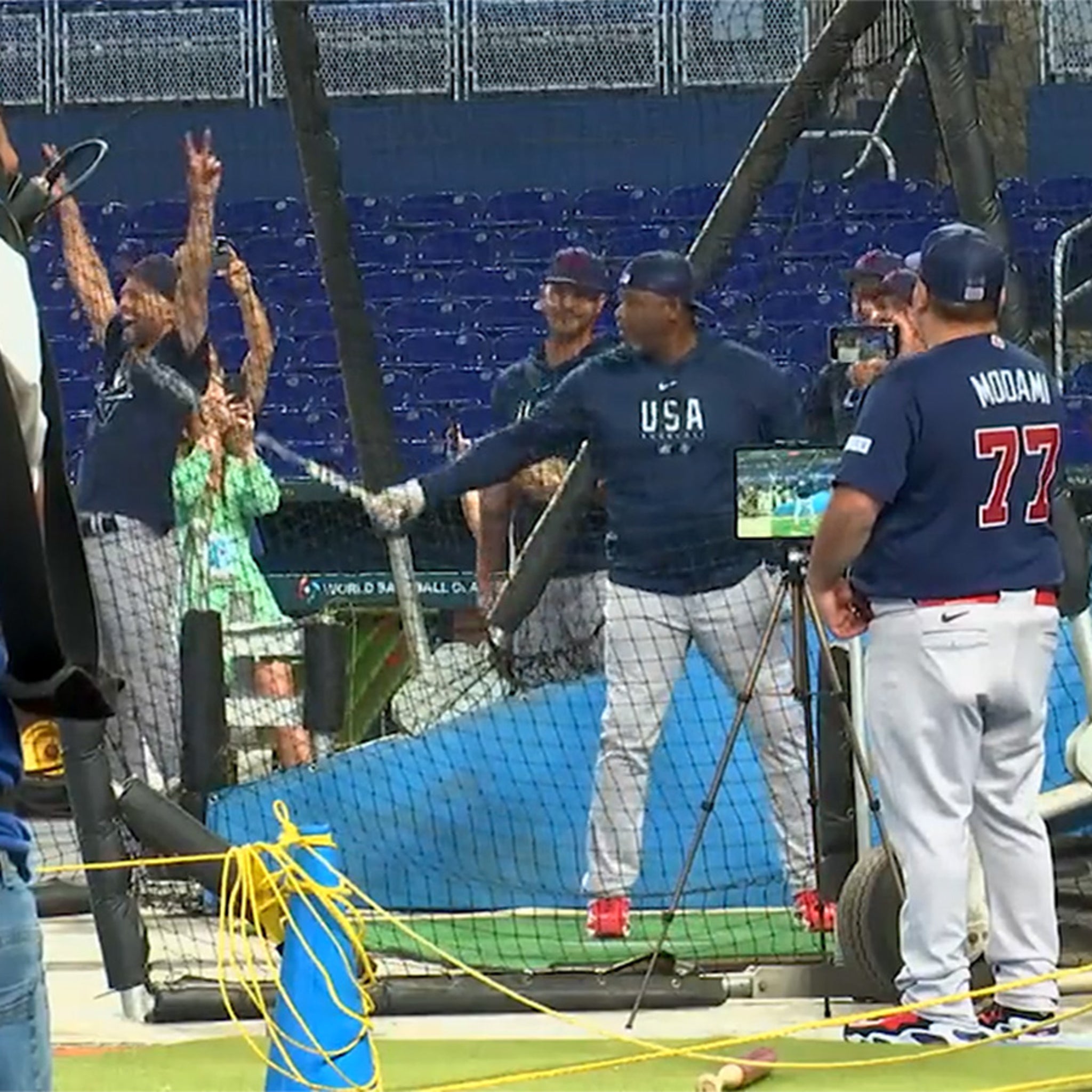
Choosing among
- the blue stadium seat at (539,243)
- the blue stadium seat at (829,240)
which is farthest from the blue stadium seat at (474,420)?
the blue stadium seat at (829,240)

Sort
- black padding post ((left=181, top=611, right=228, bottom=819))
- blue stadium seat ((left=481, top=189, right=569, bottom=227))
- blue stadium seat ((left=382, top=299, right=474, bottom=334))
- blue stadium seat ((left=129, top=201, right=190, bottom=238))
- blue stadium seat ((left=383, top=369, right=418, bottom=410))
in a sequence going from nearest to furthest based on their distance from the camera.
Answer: black padding post ((left=181, top=611, right=228, bottom=819)) < blue stadium seat ((left=383, top=369, right=418, bottom=410)) < blue stadium seat ((left=382, top=299, right=474, bottom=334)) < blue stadium seat ((left=481, top=189, right=569, bottom=227)) < blue stadium seat ((left=129, top=201, right=190, bottom=238))

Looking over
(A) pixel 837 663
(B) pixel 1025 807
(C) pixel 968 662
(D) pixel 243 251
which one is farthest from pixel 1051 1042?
(D) pixel 243 251

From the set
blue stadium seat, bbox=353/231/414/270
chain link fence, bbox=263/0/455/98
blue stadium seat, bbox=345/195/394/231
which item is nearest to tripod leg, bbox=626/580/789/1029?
blue stadium seat, bbox=353/231/414/270

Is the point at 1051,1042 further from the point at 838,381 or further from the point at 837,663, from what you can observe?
the point at 838,381

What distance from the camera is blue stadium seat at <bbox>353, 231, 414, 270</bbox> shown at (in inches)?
649

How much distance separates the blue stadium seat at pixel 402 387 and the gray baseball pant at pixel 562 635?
6.64 meters

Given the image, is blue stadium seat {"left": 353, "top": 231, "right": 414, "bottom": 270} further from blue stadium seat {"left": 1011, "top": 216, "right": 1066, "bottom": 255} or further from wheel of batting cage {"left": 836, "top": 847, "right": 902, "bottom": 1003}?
wheel of batting cage {"left": 836, "top": 847, "right": 902, "bottom": 1003}

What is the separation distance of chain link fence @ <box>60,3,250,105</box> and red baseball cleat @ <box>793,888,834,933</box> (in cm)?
1152

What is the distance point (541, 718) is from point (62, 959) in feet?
5.69

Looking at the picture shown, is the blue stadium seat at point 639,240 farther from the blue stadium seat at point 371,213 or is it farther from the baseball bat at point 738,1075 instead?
the baseball bat at point 738,1075

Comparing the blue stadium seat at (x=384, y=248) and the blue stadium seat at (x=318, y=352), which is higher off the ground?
the blue stadium seat at (x=384, y=248)

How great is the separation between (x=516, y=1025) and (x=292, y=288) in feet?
35.4

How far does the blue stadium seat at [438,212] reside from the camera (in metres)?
16.5

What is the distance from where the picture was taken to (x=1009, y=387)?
5.25 metres
